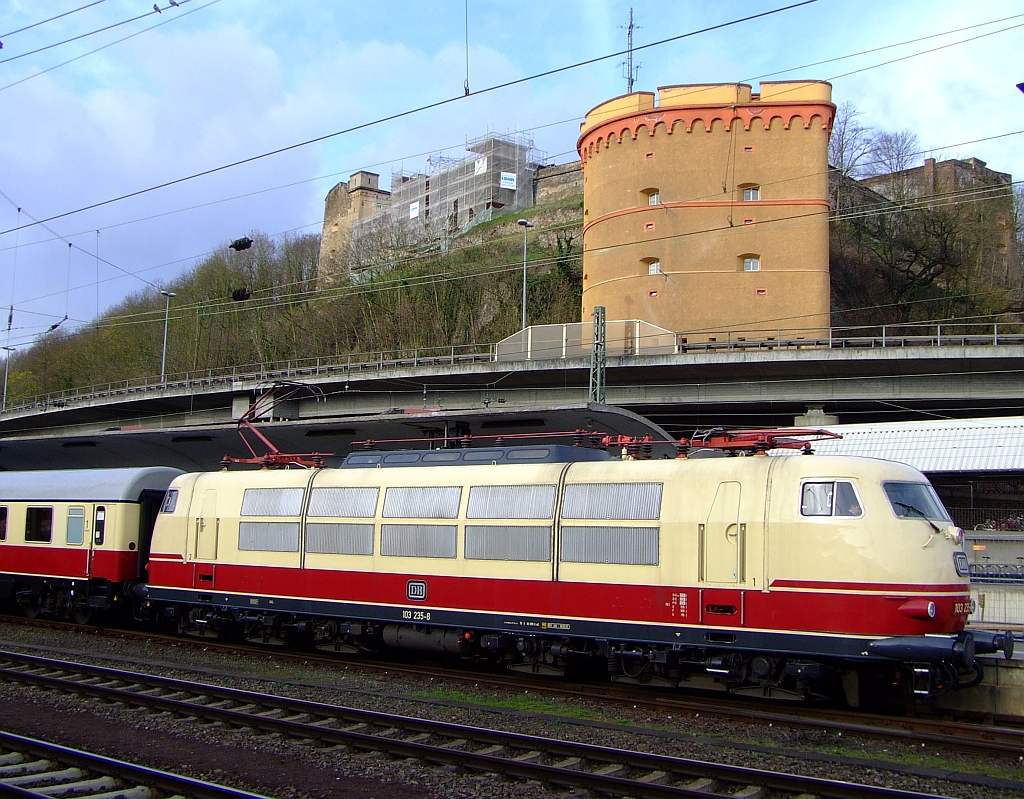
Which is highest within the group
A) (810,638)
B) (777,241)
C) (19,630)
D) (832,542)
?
(777,241)

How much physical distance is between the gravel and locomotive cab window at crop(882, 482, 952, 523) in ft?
9.17

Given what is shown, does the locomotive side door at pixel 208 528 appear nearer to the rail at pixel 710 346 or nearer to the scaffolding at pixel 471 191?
the rail at pixel 710 346

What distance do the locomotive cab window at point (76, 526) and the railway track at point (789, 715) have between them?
8.42 meters

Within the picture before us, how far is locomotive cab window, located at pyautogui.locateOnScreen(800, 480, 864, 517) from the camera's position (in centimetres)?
1193

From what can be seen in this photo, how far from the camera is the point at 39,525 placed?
21844 mm

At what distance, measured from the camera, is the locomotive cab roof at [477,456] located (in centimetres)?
1493

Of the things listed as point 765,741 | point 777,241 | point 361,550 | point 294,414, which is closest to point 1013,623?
point 765,741

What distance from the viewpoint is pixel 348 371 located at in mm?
48125

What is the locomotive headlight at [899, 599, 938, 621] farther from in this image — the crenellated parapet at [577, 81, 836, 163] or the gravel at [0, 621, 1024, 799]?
the crenellated parapet at [577, 81, 836, 163]

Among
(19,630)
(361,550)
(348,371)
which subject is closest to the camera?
(361,550)

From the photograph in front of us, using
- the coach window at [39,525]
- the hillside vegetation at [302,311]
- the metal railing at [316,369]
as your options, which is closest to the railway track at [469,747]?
the coach window at [39,525]

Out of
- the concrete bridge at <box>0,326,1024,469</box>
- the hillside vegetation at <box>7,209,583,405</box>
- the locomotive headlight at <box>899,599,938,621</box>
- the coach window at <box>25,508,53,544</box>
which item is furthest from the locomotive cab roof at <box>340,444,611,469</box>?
the hillside vegetation at <box>7,209,583,405</box>

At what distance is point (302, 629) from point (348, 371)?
104ft

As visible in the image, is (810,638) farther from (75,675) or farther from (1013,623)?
(75,675)
